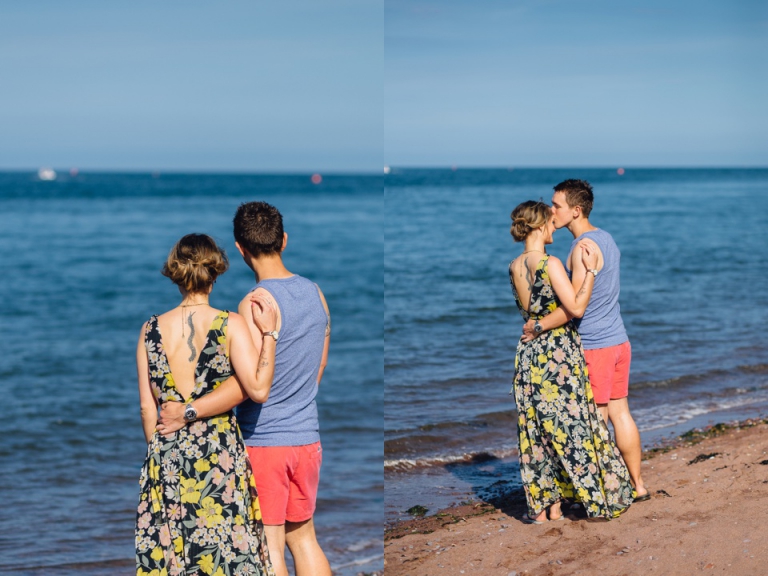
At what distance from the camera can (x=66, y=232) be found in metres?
37.2

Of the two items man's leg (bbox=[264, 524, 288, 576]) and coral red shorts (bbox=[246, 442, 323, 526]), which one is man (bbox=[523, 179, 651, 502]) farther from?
man's leg (bbox=[264, 524, 288, 576])

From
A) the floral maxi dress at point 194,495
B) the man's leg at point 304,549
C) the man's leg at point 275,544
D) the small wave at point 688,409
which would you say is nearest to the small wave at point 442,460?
the small wave at point 688,409

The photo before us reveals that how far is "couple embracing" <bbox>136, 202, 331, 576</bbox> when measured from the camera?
11.2 feet

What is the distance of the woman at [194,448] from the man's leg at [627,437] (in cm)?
276

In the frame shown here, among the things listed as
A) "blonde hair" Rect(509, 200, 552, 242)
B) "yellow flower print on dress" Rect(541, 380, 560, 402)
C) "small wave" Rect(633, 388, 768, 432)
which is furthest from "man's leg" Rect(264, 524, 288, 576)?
"small wave" Rect(633, 388, 768, 432)

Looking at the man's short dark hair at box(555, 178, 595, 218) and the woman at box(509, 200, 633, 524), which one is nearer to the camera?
the woman at box(509, 200, 633, 524)

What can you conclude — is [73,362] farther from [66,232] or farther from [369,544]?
[66,232]

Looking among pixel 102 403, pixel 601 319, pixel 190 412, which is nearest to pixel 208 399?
pixel 190 412

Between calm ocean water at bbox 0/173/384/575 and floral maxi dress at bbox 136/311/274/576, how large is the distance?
7.40 feet

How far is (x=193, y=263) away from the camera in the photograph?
343 cm

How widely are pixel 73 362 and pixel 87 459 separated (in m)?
4.98

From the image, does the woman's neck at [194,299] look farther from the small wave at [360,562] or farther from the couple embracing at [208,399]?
the small wave at [360,562]

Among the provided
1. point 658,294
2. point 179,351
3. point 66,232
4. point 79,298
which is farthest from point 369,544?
point 66,232

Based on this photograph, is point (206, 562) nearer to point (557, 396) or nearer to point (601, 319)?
point (557, 396)
